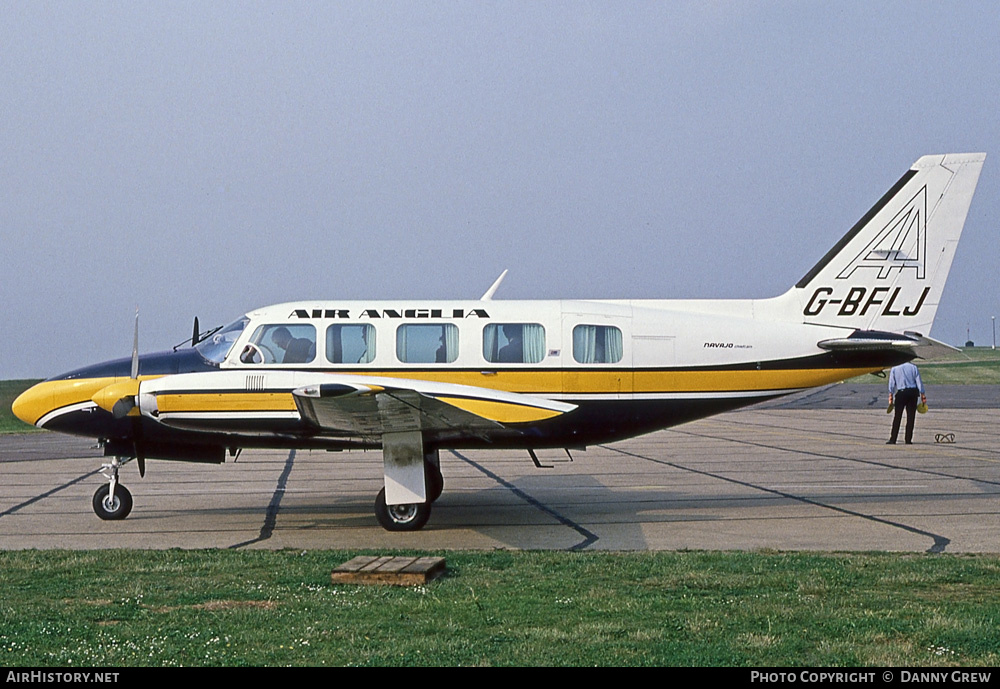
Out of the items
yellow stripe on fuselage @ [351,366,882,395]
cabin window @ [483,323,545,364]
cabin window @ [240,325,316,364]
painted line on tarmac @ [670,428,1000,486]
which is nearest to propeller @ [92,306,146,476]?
cabin window @ [240,325,316,364]

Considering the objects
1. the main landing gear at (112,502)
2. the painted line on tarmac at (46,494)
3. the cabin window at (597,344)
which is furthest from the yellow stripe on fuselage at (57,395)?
the cabin window at (597,344)

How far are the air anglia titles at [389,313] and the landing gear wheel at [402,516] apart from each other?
2.34 m

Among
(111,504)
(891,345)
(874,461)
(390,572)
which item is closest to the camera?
(390,572)

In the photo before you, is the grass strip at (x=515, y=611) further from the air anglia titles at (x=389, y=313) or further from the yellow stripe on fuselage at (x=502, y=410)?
the air anglia titles at (x=389, y=313)

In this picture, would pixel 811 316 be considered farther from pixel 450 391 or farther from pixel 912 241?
pixel 450 391

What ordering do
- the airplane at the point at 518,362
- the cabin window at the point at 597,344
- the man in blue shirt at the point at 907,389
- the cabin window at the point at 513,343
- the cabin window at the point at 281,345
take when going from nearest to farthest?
the airplane at the point at 518,362, the cabin window at the point at 281,345, the cabin window at the point at 513,343, the cabin window at the point at 597,344, the man in blue shirt at the point at 907,389

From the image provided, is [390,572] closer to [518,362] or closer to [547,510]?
[518,362]

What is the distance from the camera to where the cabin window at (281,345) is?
42.3ft

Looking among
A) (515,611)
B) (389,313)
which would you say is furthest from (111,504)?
(515,611)

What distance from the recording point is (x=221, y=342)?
13.1 meters

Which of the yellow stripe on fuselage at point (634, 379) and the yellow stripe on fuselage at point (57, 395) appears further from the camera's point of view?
the yellow stripe on fuselage at point (634, 379)

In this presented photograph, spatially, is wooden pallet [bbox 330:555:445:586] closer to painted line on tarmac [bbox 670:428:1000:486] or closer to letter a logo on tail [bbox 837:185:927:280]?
letter a logo on tail [bbox 837:185:927:280]

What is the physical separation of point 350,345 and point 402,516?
2337 mm
